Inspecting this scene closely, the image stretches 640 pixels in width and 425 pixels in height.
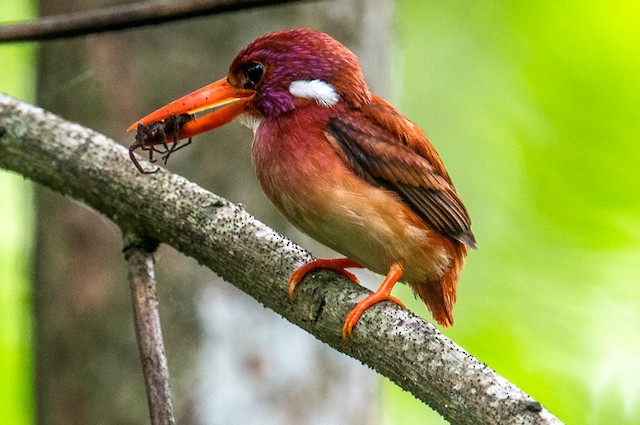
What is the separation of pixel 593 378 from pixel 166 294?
1.65 meters

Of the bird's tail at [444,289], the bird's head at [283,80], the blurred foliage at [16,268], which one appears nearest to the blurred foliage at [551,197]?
the bird's tail at [444,289]

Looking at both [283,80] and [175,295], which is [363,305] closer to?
[283,80]

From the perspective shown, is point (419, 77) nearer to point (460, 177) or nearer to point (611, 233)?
point (460, 177)

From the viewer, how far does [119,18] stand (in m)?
2.13

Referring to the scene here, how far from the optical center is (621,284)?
11.4 ft

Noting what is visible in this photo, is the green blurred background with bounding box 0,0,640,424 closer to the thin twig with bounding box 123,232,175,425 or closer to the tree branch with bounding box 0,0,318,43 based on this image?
the thin twig with bounding box 123,232,175,425

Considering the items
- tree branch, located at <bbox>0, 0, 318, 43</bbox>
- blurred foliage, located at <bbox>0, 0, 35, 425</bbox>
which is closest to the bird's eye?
tree branch, located at <bbox>0, 0, 318, 43</bbox>

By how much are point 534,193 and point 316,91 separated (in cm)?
163

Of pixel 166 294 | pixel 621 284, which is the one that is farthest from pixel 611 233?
pixel 166 294

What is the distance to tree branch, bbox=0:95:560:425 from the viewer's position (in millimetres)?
1812

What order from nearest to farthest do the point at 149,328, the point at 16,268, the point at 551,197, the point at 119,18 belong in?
the point at 119,18
the point at 149,328
the point at 551,197
the point at 16,268

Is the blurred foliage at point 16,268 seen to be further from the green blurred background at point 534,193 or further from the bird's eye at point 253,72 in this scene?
the bird's eye at point 253,72

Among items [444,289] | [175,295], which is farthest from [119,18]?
[175,295]

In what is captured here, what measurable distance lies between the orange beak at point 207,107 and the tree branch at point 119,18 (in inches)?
13.4
